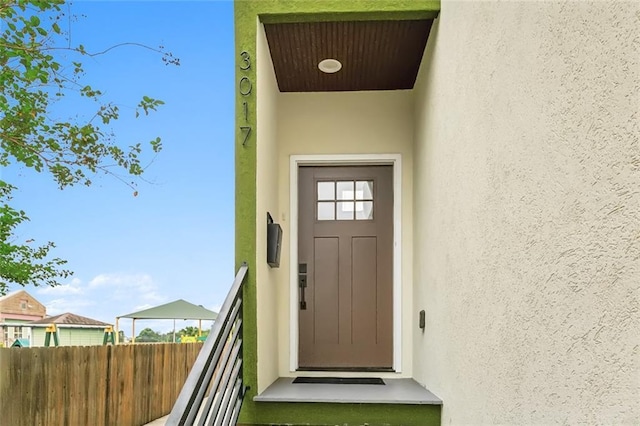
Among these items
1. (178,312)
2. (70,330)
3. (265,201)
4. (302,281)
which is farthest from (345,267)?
(178,312)

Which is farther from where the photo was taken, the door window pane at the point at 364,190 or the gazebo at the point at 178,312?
the gazebo at the point at 178,312

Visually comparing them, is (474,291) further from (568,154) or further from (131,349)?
(131,349)

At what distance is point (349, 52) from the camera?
4141 mm

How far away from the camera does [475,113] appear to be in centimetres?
256

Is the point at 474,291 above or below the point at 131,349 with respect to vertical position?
above

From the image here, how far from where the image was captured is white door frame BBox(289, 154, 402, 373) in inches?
186

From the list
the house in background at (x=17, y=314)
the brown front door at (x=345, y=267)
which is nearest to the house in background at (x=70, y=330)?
the house in background at (x=17, y=314)

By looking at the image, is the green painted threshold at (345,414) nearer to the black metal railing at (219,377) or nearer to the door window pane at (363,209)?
the black metal railing at (219,377)

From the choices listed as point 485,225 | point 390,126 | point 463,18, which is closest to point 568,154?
point 485,225

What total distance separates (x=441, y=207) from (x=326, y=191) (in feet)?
5.92

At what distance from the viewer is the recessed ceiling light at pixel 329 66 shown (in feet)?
14.1

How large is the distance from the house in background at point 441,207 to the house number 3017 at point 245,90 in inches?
0.5

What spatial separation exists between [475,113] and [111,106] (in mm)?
4346

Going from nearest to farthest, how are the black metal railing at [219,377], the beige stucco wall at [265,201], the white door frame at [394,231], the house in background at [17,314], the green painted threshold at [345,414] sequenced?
the black metal railing at [219,377] → the green painted threshold at [345,414] → the beige stucco wall at [265,201] → the white door frame at [394,231] → the house in background at [17,314]
